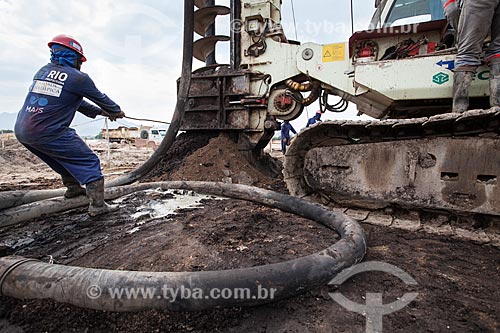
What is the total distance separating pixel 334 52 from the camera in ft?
12.5

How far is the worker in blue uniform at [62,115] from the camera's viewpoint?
8.60ft

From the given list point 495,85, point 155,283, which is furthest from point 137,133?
point 155,283

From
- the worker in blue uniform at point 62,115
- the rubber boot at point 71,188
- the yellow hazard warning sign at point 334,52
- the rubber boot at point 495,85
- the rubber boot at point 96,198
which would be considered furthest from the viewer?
the yellow hazard warning sign at point 334,52

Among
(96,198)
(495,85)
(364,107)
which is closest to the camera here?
(495,85)

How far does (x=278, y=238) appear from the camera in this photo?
2.26 meters

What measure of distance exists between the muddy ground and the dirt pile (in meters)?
0.98

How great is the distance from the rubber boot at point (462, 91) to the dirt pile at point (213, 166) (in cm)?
219

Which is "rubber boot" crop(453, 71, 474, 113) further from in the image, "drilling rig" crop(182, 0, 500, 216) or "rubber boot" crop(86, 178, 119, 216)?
"rubber boot" crop(86, 178, 119, 216)

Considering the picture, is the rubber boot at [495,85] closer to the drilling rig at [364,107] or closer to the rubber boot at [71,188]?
the drilling rig at [364,107]

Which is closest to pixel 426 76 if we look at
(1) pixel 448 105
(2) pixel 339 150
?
(1) pixel 448 105

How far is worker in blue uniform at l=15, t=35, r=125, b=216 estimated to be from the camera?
2621mm

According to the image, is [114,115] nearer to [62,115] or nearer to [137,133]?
[62,115]

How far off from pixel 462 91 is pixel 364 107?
4.93 feet

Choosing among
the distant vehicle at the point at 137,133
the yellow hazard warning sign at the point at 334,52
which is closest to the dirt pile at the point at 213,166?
the yellow hazard warning sign at the point at 334,52
